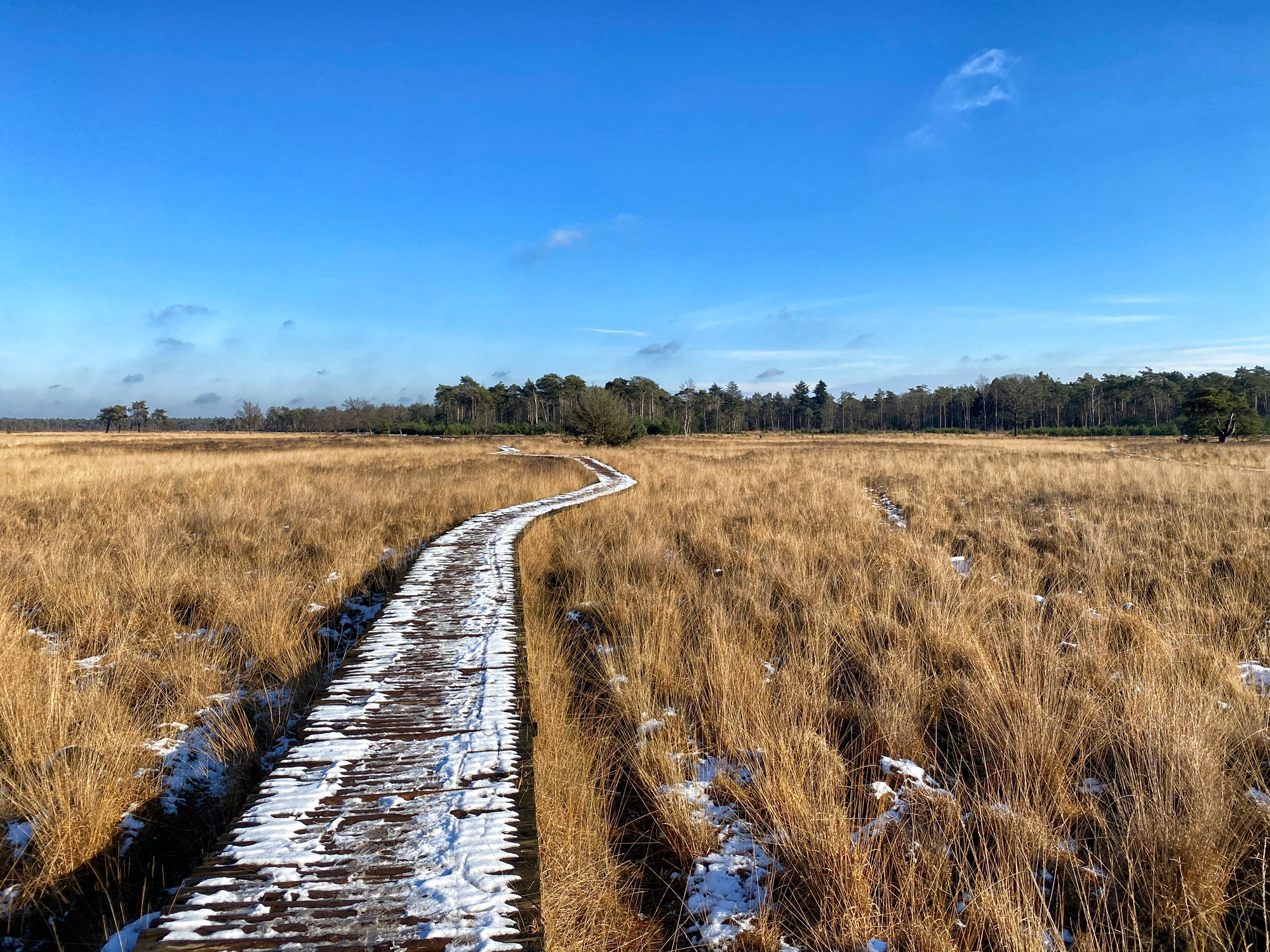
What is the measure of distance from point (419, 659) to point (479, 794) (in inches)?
72.8

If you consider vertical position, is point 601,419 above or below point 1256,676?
above

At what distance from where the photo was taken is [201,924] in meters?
1.99

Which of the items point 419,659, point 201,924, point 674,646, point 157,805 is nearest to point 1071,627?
point 674,646

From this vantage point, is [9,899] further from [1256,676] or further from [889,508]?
[889,508]

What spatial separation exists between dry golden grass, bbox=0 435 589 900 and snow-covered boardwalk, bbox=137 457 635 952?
2.88 ft

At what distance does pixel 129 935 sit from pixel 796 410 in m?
122

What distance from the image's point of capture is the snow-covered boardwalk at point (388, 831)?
199 cm

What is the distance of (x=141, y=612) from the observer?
5734mm

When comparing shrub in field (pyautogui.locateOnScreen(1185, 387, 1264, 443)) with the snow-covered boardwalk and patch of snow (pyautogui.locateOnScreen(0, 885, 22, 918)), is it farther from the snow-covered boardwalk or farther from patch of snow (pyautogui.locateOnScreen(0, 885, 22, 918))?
patch of snow (pyautogui.locateOnScreen(0, 885, 22, 918))

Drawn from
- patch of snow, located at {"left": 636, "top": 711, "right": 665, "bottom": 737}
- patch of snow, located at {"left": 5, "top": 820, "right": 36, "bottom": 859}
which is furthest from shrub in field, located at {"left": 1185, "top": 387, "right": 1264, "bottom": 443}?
patch of snow, located at {"left": 5, "top": 820, "right": 36, "bottom": 859}

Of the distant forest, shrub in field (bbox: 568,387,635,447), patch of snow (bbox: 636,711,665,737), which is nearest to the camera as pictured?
patch of snow (bbox: 636,711,665,737)

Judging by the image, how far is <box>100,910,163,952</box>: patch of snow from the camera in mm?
2160

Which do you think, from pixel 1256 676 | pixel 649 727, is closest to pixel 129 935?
pixel 649 727

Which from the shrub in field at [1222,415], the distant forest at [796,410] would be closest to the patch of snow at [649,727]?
the shrub in field at [1222,415]
